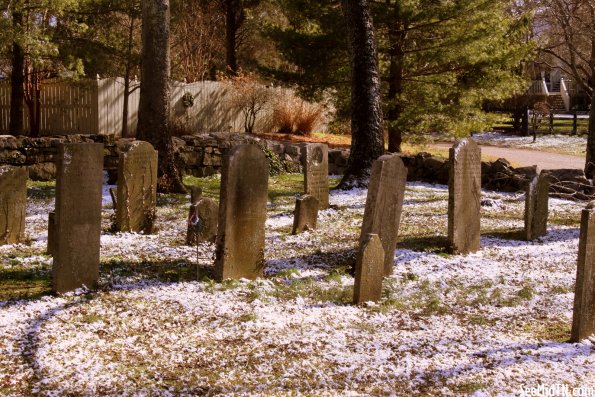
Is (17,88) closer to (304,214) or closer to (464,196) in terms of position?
(304,214)

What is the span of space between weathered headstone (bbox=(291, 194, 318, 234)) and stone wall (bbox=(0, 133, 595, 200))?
5104mm

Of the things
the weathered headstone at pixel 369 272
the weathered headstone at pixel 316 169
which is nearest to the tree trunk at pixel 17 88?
the weathered headstone at pixel 316 169

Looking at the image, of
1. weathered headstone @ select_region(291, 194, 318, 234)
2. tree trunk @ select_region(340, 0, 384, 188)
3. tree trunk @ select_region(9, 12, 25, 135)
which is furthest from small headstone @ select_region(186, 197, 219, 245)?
tree trunk @ select_region(9, 12, 25, 135)

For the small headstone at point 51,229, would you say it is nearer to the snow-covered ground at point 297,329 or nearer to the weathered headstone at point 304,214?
the snow-covered ground at point 297,329

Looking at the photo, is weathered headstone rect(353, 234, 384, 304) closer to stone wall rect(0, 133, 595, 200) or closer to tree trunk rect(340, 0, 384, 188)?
tree trunk rect(340, 0, 384, 188)

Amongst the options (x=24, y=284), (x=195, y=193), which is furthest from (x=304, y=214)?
(x=24, y=284)

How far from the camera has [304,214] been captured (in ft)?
30.7

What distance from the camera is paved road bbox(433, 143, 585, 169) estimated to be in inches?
834

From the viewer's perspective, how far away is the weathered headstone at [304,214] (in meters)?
9.25

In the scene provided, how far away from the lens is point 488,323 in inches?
235

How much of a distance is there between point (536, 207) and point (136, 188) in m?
5.61

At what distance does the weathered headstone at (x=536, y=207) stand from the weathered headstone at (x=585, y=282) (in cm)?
395

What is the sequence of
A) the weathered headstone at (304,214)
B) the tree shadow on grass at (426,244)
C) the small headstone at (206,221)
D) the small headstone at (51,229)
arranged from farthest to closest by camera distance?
the weathered headstone at (304,214), the tree shadow on grass at (426,244), the small headstone at (206,221), the small headstone at (51,229)

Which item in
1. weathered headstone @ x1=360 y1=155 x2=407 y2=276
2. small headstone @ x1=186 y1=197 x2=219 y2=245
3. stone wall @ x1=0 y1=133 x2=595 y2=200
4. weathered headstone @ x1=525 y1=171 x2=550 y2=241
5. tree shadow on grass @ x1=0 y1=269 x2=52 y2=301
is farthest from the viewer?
stone wall @ x1=0 y1=133 x2=595 y2=200
